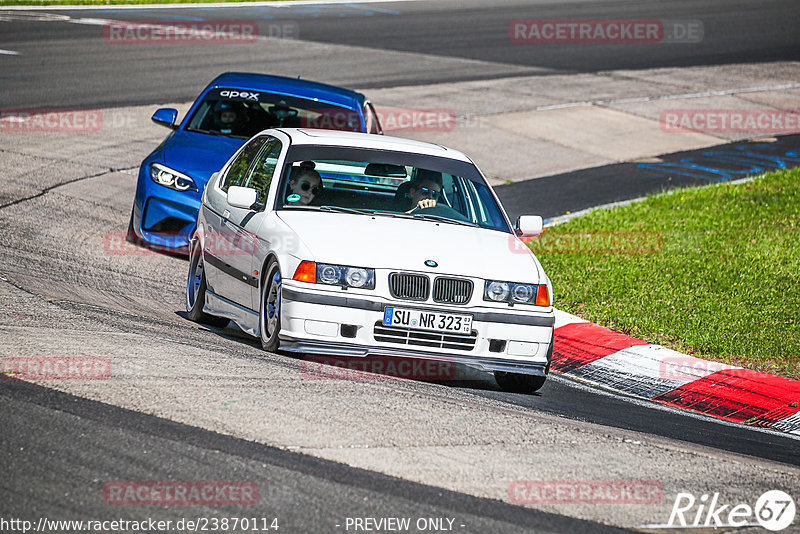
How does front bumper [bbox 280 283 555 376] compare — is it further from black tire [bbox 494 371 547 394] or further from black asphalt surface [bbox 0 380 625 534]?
black asphalt surface [bbox 0 380 625 534]

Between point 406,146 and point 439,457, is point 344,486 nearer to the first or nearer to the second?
point 439,457

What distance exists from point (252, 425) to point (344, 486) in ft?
2.67

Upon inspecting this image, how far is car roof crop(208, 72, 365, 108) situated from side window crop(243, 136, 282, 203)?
318 centimetres

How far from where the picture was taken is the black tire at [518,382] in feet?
25.7

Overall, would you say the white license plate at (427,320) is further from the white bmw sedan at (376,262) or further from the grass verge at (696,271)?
the grass verge at (696,271)

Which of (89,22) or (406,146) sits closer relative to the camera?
(406,146)

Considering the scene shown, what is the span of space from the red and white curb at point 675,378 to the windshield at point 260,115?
3.65 meters

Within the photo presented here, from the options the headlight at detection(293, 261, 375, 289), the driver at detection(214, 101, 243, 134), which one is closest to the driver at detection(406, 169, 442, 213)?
the headlight at detection(293, 261, 375, 289)

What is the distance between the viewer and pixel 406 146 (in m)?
8.81


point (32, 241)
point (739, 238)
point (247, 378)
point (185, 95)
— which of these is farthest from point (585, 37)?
point (247, 378)

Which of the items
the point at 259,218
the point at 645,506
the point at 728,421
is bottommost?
the point at 728,421

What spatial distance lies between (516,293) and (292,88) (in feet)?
18.0

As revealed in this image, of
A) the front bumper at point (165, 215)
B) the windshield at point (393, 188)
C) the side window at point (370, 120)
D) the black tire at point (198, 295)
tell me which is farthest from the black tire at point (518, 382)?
the side window at point (370, 120)

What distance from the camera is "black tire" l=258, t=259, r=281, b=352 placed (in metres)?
7.37
